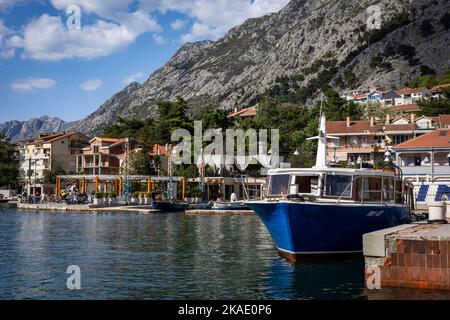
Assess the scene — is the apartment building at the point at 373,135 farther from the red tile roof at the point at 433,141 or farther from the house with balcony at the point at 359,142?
the red tile roof at the point at 433,141

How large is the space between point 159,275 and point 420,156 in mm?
50389

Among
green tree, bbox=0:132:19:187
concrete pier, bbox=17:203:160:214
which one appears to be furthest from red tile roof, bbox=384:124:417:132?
green tree, bbox=0:132:19:187

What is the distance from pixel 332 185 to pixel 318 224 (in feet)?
8.04

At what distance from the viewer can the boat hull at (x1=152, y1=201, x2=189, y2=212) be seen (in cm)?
7062

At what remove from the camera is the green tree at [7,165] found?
12400cm

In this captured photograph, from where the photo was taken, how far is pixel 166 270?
22750 millimetres

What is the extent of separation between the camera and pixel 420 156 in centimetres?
6450

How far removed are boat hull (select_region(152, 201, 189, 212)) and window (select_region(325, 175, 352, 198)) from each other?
4739 centimetres

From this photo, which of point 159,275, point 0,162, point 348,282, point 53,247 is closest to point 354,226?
point 348,282

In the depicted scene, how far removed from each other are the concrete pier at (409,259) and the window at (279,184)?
9021 millimetres

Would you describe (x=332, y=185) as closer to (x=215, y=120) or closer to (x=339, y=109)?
(x=215, y=120)

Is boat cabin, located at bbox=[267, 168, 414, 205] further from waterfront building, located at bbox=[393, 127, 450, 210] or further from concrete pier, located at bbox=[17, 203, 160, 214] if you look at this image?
concrete pier, located at bbox=[17, 203, 160, 214]

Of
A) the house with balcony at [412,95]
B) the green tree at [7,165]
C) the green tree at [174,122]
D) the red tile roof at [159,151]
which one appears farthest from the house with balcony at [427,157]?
the green tree at [7,165]

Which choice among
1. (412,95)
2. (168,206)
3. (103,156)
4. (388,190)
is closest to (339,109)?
(412,95)
